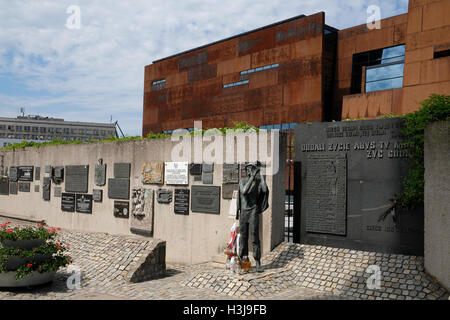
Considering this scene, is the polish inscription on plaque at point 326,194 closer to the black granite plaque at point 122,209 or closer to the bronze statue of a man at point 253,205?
the bronze statue of a man at point 253,205

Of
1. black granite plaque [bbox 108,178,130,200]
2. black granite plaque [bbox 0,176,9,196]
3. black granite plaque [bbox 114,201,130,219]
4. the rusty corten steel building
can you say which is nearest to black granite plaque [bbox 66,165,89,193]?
black granite plaque [bbox 108,178,130,200]

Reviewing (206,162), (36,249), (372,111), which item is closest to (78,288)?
(36,249)

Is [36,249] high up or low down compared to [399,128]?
down

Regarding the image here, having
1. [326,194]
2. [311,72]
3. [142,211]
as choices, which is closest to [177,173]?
[142,211]

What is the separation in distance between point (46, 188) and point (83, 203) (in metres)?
2.46

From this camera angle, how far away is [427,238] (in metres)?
7.33

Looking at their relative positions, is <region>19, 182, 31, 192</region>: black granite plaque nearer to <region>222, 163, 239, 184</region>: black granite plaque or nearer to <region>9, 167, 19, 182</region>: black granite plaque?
<region>9, 167, 19, 182</region>: black granite plaque

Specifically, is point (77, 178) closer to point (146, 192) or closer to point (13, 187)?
point (146, 192)

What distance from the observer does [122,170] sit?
13.2 m

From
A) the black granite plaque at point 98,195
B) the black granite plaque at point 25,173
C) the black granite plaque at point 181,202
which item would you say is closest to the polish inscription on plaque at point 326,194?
the black granite plaque at point 181,202

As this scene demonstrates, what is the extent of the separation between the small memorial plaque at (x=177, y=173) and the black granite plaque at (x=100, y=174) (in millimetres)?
3006

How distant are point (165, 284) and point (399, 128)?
234 inches
